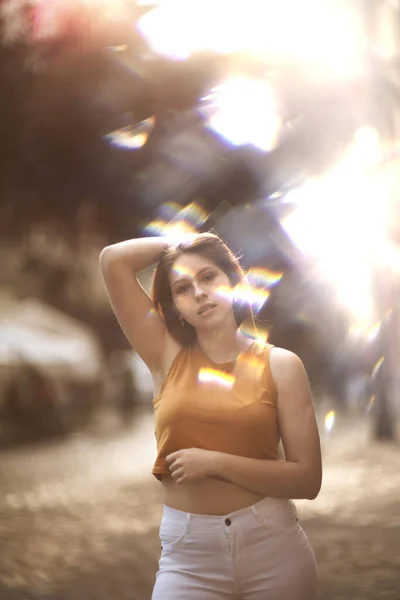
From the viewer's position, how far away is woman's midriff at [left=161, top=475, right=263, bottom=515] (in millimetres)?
932

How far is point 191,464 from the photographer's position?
37.1 inches

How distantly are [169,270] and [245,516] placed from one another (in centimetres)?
39

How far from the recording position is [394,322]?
6.15ft

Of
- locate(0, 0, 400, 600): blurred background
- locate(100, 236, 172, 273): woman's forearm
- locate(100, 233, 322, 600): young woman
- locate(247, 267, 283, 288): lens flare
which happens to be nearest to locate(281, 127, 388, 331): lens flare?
locate(0, 0, 400, 600): blurred background

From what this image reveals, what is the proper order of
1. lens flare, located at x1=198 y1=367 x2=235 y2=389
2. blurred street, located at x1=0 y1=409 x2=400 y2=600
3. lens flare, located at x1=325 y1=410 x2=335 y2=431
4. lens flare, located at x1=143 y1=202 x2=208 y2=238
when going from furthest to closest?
lens flare, located at x1=143 y1=202 x2=208 y2=238 < lens flare, located at x1=325 y1=410 x2=335 y2=431 < blurred street, located at x1=0 y1=409 x2=400 y2=600 < lens flare, located at x1=198 y1=367 x2=235 y2=389

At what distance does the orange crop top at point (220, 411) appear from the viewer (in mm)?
979

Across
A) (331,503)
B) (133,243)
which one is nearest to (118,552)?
(331,503)

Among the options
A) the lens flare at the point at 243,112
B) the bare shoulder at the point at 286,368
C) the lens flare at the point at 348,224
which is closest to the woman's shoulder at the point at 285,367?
the bare shoulder at the point at 286,368

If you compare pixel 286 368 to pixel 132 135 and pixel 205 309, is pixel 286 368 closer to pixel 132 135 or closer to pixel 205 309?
pixel 205 309

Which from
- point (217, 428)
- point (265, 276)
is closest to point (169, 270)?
point (217, 428)

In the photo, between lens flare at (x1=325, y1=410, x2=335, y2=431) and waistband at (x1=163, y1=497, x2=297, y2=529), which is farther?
lens flare at (x1=325, y1=410, x2=335, y2=431)

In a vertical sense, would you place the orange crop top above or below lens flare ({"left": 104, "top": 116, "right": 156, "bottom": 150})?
below

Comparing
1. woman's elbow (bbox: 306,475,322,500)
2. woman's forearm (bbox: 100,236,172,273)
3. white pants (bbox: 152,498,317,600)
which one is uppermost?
woman's forearm (bbox: 100,236,172,273)

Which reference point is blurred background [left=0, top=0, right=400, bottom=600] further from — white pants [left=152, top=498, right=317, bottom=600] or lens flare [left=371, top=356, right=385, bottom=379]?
white pants [left=152, top=498, right=317, bottom=600]
